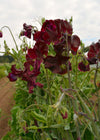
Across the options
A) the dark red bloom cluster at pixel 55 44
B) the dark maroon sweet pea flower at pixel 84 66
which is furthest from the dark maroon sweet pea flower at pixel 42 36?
the dark maroon sweet pea flower at pixel 84 66

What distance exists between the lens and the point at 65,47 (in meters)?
0.44

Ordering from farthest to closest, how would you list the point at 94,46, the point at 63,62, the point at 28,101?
the point at 28,101, the point at 94,46, the point at 63,62

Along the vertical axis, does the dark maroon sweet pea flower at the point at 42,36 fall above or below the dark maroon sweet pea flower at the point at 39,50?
above

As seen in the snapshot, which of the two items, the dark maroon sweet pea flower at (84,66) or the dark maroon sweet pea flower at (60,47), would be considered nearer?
the dark maroon sweet pea flower at (60,47)

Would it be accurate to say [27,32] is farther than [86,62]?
Yes

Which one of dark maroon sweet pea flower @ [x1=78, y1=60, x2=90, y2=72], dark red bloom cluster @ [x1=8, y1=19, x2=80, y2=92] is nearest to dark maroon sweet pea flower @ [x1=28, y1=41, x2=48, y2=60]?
dark red bloom cluster @ [x1=8, y1=19, x2=80, y2=92]

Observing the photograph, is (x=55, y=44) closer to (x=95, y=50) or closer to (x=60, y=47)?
(x=60, y=47)

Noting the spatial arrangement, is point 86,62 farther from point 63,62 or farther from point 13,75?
point 13,75

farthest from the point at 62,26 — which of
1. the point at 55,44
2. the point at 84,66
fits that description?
the point at 84,66

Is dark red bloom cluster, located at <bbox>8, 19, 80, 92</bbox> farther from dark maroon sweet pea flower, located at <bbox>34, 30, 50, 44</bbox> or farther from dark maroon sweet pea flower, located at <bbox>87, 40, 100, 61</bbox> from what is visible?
dark maroon sweet pea flower, located at <bbox>87, 40, 100, 61</bbox>

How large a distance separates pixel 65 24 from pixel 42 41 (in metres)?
0.10

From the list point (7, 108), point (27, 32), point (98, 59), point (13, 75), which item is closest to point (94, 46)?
point (98, 59)

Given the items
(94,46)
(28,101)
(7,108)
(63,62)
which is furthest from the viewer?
(7,108)

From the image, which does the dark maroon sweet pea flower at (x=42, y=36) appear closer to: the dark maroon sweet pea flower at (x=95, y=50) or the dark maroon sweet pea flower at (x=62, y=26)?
the dark maroon sweet pea flower at (x=62, y=26)
